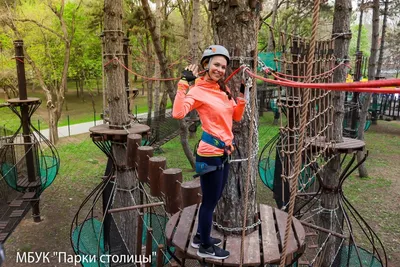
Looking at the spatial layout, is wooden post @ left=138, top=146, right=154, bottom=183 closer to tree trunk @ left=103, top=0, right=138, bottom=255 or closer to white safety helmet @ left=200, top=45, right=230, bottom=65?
tree trunk @ left=103, top=0, right=138, bottom=255

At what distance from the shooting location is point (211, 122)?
2.52 meters

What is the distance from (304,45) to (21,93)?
5856mm

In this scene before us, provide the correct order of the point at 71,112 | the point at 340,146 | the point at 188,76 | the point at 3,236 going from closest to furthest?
the point at 188,76 < the point at 340,146 < the point at 3,236 < the point at 71,112

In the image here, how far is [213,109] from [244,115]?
0.29 m

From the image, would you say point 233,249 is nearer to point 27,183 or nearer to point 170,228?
point 170,228

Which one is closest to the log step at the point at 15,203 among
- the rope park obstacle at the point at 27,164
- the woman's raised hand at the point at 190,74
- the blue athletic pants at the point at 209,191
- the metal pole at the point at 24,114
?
the rope park obstacle at the point at 27,164

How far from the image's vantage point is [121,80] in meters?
6.00

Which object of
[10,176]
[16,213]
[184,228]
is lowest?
[16,213]

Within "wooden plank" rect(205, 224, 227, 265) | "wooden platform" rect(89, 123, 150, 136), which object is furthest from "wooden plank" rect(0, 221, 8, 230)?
"wooden plank" rect(205, 224, 227, 265)

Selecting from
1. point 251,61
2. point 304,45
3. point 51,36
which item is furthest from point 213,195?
point 51,36

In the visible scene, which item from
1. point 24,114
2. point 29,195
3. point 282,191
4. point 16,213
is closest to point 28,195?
point 29,195

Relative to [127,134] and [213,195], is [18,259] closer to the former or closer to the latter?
[127,134]

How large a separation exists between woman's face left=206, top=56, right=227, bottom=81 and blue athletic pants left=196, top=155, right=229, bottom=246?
1.93 feet

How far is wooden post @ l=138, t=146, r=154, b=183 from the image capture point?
4.47 meters
